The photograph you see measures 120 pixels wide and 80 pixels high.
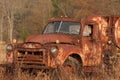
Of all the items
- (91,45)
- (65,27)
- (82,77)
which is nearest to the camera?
(82,77)

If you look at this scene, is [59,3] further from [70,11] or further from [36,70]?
[36,70]

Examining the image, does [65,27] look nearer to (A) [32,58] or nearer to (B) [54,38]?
(B) [54,38]

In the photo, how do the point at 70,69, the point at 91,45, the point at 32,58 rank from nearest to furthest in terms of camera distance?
the point at 70,69
the point at 32,58
the point at 91,45

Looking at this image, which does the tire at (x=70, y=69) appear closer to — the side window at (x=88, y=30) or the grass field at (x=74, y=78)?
the grass field at (x=74, y=78)

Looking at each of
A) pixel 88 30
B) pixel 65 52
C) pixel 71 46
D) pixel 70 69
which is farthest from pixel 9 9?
pixel 70 69

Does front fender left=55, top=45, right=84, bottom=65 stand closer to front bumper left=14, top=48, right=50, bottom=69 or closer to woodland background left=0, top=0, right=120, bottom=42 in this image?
front bumper left=14, top=48, right=50, bottom=69

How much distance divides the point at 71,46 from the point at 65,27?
1.46 m

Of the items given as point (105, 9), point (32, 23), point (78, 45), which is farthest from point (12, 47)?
point (32, 23)

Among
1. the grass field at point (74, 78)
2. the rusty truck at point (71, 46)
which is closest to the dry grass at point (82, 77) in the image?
the grass field at point (74, 78)

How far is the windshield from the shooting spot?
14797mm

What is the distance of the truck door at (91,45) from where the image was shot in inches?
567

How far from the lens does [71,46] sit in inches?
537

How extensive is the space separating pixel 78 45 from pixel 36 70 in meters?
1.77

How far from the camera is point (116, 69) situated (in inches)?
451
